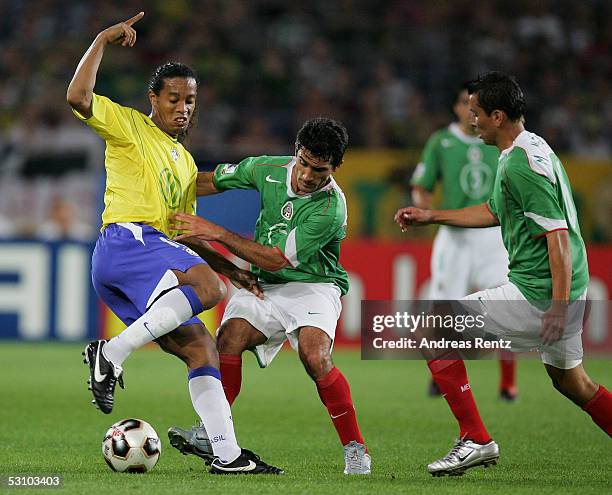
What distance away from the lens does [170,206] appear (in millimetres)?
5625

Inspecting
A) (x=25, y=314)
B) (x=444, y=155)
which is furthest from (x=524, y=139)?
(x=25, y=314)

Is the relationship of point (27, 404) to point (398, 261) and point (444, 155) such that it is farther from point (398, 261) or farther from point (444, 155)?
point (398, 261)

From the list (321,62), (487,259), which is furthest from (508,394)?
(321,62)

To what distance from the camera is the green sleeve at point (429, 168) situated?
360 inches

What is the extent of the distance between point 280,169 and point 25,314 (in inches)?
296

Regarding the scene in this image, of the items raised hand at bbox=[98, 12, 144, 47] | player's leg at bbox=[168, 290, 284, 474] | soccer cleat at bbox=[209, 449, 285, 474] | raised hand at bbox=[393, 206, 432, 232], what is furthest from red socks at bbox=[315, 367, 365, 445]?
raised hand at bbox=[98, 12, 144, 47]

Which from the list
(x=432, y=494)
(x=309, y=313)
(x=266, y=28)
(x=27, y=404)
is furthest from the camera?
(x=266, y=28)

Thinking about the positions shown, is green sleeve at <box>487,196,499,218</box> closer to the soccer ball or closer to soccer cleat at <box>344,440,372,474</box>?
soccer cleat at <box>344,440,372,474</box>

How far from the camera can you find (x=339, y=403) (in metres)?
5.48

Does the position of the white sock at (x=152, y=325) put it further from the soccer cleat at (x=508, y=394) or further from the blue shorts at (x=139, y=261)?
the soccer cleat at (x=508, y=394)

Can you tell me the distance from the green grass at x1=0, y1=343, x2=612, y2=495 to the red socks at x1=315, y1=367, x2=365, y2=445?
0.21 metres

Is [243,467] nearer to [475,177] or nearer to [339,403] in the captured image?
[339,403]

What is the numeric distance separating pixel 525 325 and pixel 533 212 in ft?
1.81

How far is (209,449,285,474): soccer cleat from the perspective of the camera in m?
5.28
